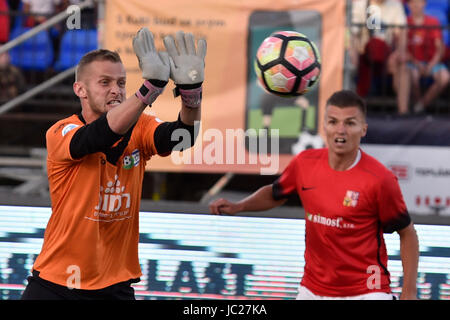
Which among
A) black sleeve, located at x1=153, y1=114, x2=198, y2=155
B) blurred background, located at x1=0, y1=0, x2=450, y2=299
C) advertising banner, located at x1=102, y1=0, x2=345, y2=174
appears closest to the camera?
black sleeve, located at x1=153, y1=114, x2=198, y2=155

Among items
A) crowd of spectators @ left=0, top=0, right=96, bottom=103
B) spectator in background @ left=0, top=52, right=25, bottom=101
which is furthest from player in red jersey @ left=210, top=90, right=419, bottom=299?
spectator in background @ left=0, top=52, right=25, bottom=101

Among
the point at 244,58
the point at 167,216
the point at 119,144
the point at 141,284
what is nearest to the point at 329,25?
the point at 244,58

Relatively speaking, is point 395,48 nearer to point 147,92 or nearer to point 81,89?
point 81,89

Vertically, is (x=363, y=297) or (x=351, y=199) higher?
(x=351, y=199)

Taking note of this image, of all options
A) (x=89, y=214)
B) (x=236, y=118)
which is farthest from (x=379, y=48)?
(x=89, y=214)

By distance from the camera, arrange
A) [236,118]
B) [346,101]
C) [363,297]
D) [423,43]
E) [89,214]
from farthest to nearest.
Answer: [423,43], [236,118], [346,101], [363,297], [89,214]

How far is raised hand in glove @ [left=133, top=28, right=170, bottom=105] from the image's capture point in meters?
3.78

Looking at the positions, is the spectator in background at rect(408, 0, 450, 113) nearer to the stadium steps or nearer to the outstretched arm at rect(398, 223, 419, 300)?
the stadium steps

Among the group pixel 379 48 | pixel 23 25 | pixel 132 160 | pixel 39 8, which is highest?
pixel 39 8

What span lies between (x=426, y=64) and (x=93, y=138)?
6.32m

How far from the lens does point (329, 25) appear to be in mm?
7926

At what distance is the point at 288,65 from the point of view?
566 cm

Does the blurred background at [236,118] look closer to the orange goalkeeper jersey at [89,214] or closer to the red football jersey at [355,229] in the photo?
the red football jersey at [355,229]

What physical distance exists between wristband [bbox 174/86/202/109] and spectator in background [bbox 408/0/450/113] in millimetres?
5481
